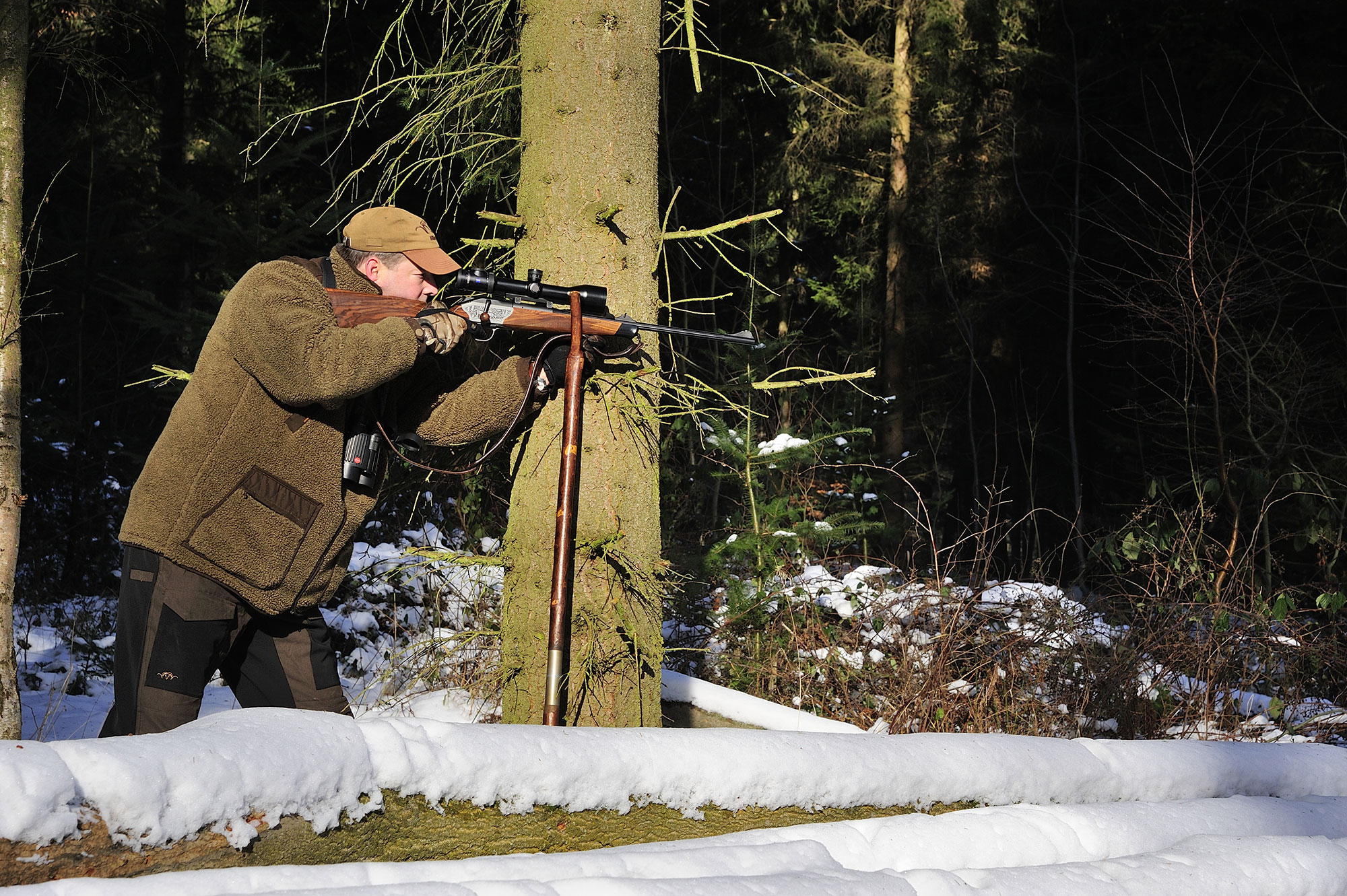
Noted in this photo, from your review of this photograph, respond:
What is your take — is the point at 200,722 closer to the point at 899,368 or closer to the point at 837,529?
the point at 837,529

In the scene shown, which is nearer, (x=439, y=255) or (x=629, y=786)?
(x=629, y=786)

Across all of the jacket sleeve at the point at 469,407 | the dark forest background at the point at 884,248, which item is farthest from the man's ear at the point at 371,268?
the dark forest background at the point at 884,248

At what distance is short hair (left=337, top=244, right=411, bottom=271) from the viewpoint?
3641 millimetres

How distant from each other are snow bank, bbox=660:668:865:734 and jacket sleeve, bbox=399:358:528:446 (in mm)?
1397

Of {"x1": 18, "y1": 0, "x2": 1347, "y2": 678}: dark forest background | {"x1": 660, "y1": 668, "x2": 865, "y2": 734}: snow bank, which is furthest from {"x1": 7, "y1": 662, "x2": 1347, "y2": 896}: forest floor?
{"x1": 18, "y1": 0, "x2": 1347, "y2": 678}: dark forest background

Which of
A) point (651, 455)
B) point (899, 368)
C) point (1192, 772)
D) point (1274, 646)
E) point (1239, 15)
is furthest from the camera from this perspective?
point (899, 368)

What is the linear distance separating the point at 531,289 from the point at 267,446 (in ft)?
3.40

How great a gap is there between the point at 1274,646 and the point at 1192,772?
142 inches

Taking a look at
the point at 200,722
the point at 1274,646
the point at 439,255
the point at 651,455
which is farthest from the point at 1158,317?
the point at 200,722

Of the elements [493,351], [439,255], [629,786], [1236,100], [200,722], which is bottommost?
[629,786]

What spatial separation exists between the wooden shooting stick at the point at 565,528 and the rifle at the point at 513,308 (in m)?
0.05

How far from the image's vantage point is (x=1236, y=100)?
14703 mm

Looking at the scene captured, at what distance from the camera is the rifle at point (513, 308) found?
11.6 ft

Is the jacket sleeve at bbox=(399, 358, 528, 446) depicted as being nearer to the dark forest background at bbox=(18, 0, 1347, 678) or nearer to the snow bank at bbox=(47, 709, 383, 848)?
the dark forest background at bbox=(18, 0, 1347, 678)
